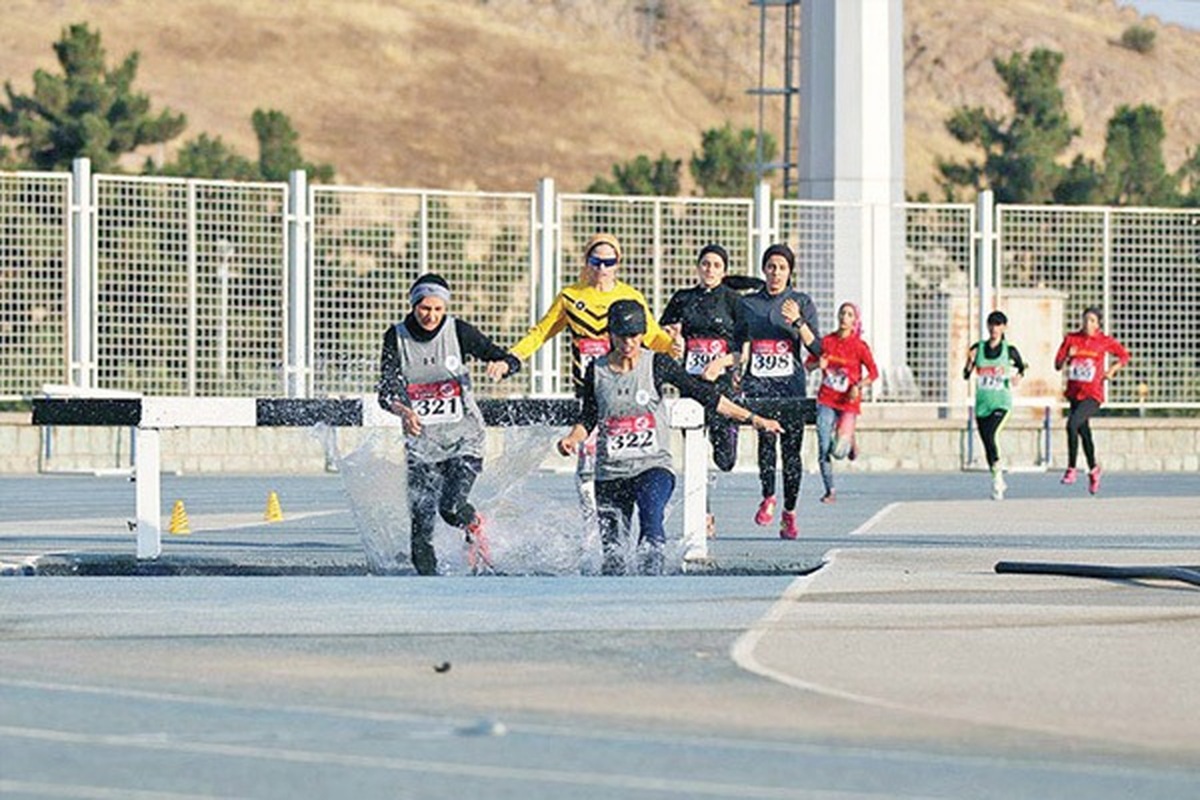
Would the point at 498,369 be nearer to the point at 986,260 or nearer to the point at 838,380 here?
the point at 838,380

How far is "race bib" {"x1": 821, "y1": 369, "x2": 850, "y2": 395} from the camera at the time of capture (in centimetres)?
2769

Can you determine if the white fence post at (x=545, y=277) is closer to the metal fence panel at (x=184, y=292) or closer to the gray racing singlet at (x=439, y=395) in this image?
the metal fence panel at (x=184, y=292)

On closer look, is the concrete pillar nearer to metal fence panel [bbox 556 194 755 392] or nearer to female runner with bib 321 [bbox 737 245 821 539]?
metal fence panel [bbox 556 194 755 392]

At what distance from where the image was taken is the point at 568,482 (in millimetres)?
30844

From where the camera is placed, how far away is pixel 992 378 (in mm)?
30734

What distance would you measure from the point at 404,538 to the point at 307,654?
629 centimetres

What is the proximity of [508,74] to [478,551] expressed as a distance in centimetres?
14105

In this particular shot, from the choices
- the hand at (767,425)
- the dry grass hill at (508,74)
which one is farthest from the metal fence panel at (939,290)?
the dry grass hill at (508,74)

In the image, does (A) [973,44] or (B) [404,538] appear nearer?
(B) [404,538]

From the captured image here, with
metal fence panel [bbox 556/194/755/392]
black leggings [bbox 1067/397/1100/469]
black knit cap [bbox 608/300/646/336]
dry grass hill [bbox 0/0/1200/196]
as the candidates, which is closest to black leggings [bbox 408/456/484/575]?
black knit cap [bbox 608/300/646/336]

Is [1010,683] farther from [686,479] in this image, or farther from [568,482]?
[568,482]

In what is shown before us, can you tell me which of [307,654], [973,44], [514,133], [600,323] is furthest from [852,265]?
[973,44]

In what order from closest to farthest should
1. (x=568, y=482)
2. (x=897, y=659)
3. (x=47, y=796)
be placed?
(x=47, y=796) → (x=897, y=659) → (x=568, y=482)

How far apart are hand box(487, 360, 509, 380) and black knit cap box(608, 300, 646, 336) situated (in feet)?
2.29
